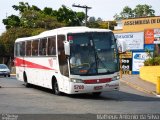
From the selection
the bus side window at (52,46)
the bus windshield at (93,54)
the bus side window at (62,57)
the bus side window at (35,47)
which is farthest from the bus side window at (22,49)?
the bus windshield at (93,54)

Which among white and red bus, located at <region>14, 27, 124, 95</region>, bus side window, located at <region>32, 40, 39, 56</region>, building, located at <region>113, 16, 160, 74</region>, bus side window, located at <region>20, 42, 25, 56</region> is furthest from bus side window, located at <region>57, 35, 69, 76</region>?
building, located at <region>113, 16, 160, 74</region>

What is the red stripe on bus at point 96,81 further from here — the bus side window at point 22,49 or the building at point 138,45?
the building at point 138,45

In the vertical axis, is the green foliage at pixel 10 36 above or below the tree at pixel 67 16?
below

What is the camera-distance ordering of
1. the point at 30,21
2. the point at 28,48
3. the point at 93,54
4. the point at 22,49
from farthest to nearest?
the point at 30,21 < the point at 22,49 < the point at 28,48 < the point at 93,54

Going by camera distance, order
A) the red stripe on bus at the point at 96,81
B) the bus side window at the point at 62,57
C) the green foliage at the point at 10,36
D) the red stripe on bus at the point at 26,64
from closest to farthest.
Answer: the red stripe on bus at the point at 96,81
the bus side window at the point at 62,57
the red stripe on bus at the point at 26,64
the green foliage at the point at 10,36

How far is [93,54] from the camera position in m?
18.7

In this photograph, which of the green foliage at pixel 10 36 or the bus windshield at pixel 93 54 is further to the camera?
the green foliage at pixel 10 36

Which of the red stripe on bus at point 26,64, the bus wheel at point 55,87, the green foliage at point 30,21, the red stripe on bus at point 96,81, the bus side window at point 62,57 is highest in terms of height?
the green foliage at point 30,21

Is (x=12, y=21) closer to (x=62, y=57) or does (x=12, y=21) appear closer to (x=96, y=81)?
(x=62, y=57)

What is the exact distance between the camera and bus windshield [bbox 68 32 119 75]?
1848 centimetres

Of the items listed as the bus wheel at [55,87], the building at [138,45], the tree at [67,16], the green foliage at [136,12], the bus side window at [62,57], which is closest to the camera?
the bus side window at [62,57]

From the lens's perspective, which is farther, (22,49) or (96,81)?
(22,49)

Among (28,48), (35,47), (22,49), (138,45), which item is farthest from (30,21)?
(35,47)

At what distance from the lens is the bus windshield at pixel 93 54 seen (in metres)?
18.5
